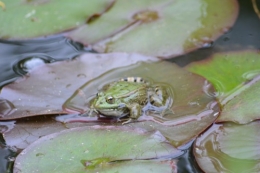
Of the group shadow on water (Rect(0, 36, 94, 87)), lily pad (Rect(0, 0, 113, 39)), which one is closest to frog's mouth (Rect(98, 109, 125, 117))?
shadow on water (Rect(0, 36, 94, 87))

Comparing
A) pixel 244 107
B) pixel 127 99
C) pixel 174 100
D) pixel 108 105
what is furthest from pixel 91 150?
pixel 244 107

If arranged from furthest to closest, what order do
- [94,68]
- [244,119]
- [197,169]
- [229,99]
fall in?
[94,68] < [229,99] < [244,119] < [197,169]

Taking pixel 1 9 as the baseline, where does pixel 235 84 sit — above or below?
below

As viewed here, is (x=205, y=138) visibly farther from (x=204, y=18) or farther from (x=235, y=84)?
(x=204, y=18)

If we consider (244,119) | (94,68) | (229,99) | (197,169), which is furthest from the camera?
(94,68)

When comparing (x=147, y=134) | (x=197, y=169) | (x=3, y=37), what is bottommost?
(x=197, y=169)

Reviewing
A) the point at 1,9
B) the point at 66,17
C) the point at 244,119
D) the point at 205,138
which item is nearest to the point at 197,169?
the point at 205,138

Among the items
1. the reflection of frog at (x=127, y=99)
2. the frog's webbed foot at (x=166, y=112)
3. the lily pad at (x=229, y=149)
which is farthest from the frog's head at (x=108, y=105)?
the lily pad at (x=229, y=149)
